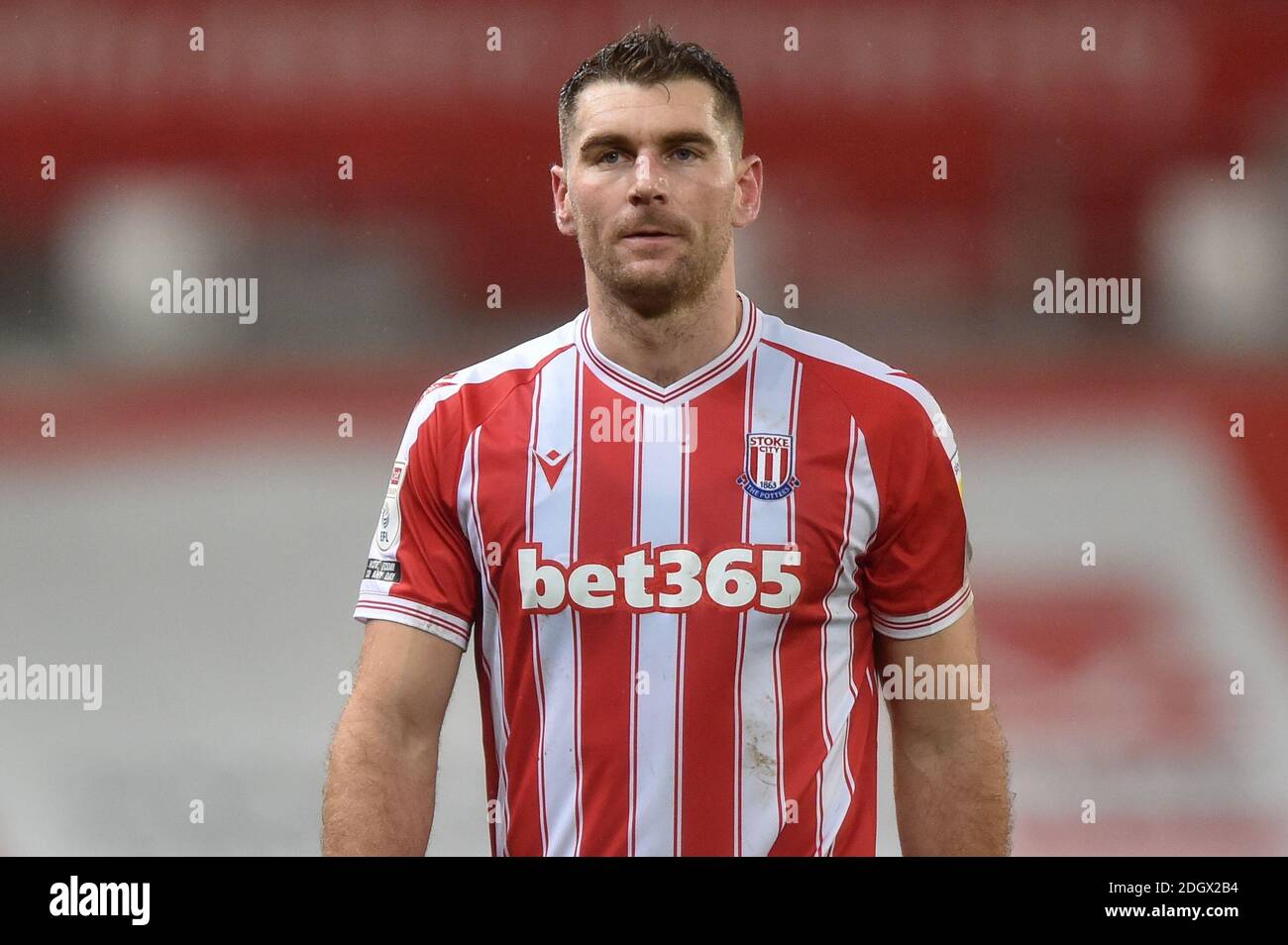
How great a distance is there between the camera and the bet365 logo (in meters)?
2.06

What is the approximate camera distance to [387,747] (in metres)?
2.06

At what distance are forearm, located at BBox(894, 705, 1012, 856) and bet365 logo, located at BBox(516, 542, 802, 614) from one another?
0.35 metres

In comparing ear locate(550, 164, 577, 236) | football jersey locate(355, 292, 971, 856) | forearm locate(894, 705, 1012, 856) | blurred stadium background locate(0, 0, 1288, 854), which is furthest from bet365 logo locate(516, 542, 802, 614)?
blurred stadium background locate(0, 0, 1288, 854)

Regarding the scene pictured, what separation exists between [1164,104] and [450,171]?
4.04 metres

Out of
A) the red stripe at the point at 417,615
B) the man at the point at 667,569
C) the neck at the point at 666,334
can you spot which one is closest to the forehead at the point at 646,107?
the man at the point at 667,569

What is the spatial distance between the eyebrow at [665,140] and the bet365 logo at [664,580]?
576mm

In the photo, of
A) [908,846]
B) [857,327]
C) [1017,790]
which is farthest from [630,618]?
[857,327]

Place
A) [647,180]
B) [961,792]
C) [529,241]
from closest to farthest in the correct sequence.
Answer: [647,180] → [961,792] → [529,241]

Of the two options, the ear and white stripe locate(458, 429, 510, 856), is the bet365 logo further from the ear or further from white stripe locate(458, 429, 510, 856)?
the ear

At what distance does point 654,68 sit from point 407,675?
36.5 inches

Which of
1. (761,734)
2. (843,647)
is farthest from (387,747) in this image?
(843,647)

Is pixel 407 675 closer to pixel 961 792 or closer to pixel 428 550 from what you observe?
pixel 428 550

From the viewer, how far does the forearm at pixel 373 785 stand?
81.1 inches

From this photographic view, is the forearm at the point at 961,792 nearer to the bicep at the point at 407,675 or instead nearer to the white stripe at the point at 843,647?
the white stripe at the point at 843,647
